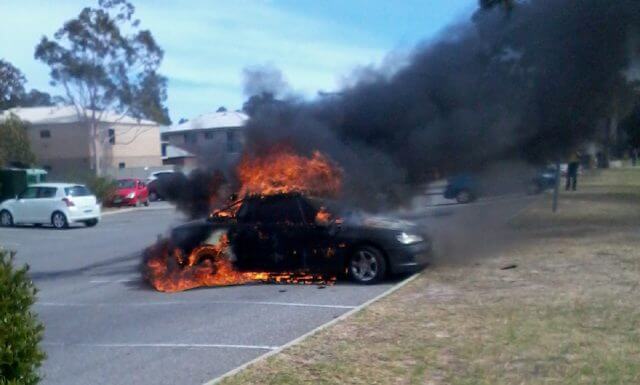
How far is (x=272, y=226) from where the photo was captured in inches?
506

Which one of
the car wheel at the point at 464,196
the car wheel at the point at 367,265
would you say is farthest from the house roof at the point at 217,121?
the car wheel at the point at 464,196

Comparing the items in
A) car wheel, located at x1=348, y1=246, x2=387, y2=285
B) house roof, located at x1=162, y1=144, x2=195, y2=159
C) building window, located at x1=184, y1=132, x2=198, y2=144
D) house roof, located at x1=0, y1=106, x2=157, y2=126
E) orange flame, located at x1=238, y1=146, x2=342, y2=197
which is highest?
house roof, located at x1=0, y1=106, x2=157, y2=126

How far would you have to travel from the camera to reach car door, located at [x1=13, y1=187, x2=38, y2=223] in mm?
28562

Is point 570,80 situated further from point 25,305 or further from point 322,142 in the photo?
point 25,305

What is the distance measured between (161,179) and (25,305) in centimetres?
1144

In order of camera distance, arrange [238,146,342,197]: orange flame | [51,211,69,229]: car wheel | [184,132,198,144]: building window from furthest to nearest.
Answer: [51,211,69,229]: car wheel
[184,132,198,144]: building window
[238,146,342,197]: orange flame

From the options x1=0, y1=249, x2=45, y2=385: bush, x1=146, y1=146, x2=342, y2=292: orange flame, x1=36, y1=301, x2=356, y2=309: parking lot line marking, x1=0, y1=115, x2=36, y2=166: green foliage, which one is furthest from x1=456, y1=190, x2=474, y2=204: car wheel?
x1=0, y1=115, x2=36, y2=166: green foliage

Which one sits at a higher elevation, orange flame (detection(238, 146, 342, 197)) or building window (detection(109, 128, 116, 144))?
building window (detection(109, 128, 116, 144))

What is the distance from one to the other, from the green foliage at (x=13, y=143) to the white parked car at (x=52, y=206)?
53.0 feet

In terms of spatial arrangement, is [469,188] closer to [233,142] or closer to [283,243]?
[233,142]

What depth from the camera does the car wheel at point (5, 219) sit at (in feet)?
96.0

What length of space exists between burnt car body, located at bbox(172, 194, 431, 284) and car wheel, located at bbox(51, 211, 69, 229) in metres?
16.1

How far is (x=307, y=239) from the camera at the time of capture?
41.6ft

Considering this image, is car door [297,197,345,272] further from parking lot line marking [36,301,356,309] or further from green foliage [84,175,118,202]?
green foliage [84,175,118,202]
